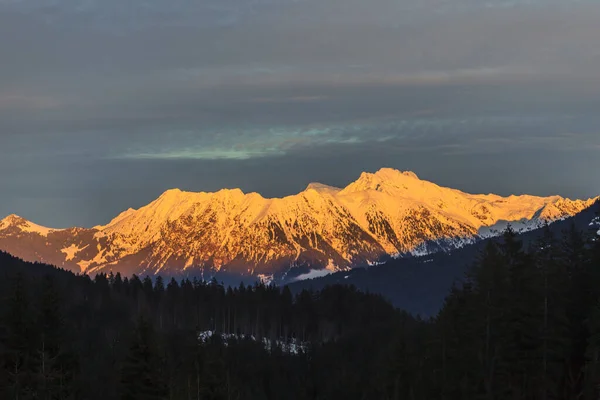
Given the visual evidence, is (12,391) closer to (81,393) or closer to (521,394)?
(81,393)

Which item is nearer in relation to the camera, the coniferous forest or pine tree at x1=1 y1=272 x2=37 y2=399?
the coniferous forest

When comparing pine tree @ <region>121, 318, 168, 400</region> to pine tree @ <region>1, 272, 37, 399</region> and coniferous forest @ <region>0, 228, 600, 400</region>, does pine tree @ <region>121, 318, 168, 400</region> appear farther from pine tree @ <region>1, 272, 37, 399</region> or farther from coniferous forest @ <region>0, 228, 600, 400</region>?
pine tree @ <region>1, 272, 37, 399</region>

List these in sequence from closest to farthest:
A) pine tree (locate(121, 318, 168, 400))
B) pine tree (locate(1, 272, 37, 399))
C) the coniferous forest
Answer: pine tree (locate(121, 318, 168, 400))
the coniferous forest
pine tree (locate(1, 272, 37, 399))

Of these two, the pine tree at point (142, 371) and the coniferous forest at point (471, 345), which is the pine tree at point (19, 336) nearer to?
the coniferous forest at point (471, 345)

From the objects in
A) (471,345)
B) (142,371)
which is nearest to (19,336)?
(142,371)

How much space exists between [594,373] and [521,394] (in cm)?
1159

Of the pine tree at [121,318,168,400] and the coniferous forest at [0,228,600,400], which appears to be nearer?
the pine tree at [121,318,168,400]

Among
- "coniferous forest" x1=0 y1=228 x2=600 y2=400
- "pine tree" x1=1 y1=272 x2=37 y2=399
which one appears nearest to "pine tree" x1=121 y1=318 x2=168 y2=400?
"coniferous forest" x1=0 y1=228 x2=600 y2=400

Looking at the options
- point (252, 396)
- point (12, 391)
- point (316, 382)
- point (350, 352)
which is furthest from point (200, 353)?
point (350, 352)

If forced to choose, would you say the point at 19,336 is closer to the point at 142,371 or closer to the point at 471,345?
the point at 142,371

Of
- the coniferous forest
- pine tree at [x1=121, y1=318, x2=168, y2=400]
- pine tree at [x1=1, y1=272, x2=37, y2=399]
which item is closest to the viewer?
pine tree at [x1=121, y1=318, x2=168, y2=400]

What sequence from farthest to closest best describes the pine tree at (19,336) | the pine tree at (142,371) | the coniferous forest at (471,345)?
1. the pine tree at (19,336)
2. the coniferous forest at (471,345)
3. the pine tree at (142,371)

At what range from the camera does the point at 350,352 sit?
179500 millimetres

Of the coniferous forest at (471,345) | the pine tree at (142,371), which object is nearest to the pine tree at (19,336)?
the coniferous forest at (471,345)
